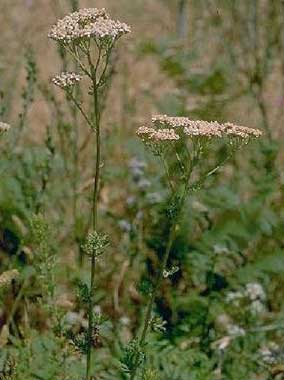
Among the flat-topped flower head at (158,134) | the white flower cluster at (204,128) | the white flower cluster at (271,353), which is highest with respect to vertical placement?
the white flower cluster at (204,128)

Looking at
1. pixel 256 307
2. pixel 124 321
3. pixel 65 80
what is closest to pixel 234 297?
pixel 256 307

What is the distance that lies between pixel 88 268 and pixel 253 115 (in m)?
2.20

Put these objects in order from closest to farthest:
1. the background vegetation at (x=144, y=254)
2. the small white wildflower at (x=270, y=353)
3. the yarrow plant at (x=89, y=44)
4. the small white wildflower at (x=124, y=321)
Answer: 1. the yarrow plant at (x=89, y=44)
2. the background vegetation at (x=144, y=254)
3. the small white wildflower at (x=270, y=353)
4. the small white wildflower at (x=124, y=321)

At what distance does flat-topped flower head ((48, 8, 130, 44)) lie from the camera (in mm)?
1866

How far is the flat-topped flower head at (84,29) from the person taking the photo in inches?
73.5

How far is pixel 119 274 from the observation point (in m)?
3.33

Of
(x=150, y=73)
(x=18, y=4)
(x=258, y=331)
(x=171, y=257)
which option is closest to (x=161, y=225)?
(x=171, y=257)

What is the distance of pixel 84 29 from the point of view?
6.18 feet

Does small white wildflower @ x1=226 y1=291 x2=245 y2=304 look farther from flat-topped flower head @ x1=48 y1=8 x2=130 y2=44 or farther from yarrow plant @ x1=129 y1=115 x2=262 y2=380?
flat-topped flower head @ x1=48 y1=8 x2=130 y2=44

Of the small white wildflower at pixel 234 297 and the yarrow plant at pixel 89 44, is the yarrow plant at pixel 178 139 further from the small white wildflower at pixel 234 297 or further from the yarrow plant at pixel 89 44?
the small white wildflower at pixel 234 297

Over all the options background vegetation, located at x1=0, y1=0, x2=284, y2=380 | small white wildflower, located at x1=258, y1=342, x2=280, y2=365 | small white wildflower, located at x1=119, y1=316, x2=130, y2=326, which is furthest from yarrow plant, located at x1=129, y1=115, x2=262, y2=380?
small white wildflower, located at x1=119, y1=316, x2=130, y2=326

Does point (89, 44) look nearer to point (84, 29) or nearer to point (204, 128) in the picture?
point (84, 29)

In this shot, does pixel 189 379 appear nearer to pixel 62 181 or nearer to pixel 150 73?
pixel 62 181

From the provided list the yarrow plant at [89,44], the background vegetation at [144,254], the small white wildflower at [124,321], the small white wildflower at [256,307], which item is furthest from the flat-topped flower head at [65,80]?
the small white wildflower at [256,307]
